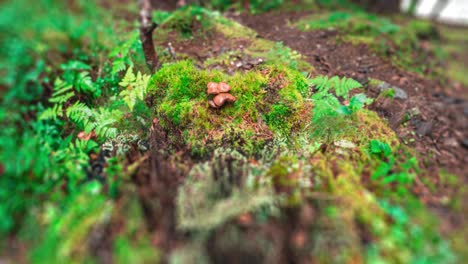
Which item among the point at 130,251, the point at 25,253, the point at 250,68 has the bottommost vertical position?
the point at 25,253

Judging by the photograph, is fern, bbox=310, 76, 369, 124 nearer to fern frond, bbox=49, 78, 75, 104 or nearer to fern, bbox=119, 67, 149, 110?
fern, bbox=119, 67, 149, 110

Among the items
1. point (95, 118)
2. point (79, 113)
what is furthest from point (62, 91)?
point (95, 118)

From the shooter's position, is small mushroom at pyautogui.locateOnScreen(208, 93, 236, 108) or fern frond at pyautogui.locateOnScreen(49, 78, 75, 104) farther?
fern frond at pyautogui.locateOnScreen(49, 78, 75, 104)

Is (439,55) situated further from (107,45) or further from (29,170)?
(29,170)

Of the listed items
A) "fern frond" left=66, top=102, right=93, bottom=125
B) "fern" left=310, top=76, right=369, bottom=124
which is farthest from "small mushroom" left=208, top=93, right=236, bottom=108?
"fern frond" left=66, top=102, right=93, bottom=125

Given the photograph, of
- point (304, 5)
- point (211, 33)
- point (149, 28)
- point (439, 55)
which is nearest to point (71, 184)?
point (149, 28)

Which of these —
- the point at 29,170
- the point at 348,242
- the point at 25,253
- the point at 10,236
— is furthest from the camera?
the point at 29,170

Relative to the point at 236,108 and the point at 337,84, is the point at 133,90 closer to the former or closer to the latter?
the point at 236,108
